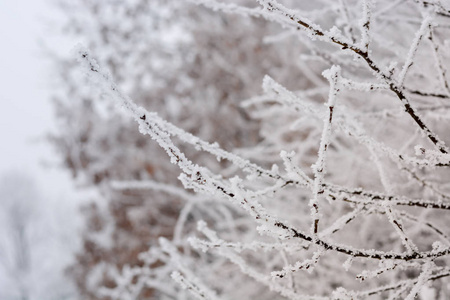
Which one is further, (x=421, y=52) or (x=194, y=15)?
(x=194, y=15)

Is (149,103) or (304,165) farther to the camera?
(149,103)

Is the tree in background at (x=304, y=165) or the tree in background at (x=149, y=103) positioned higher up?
the tree in background at (x=149, y=103)

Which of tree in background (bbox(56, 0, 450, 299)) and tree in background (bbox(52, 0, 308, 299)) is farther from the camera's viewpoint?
tree in background (bbox(52, 0, 308, 299))

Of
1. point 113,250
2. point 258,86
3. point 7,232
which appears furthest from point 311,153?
point 7,232

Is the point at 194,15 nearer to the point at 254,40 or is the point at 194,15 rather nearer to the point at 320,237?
the point at 254,40

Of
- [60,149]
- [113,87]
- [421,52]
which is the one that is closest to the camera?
[113,87]

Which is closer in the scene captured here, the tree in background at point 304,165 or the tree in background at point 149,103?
the tree in background at point 304,165

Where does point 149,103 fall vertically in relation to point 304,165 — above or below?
above

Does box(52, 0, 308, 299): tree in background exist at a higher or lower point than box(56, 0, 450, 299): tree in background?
higher
